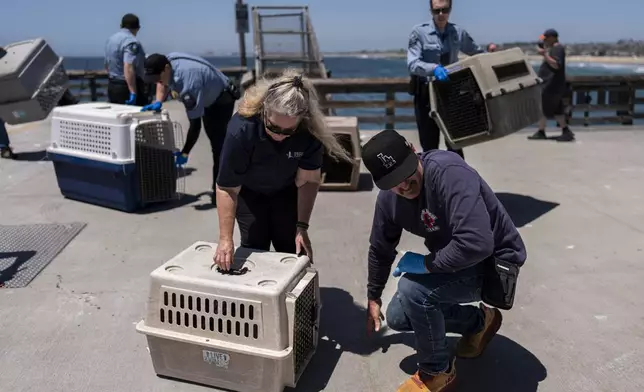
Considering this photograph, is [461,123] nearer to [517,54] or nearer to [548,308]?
[517,54]

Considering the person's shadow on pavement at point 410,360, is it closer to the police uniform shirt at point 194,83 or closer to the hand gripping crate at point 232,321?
the hand gripping crate at point 232,321

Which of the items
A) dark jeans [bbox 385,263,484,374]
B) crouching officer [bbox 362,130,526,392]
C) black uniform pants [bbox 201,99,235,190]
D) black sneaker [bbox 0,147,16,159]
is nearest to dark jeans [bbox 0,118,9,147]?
black sneaker [bbox 0,147,16,159]

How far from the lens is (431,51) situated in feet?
16.9

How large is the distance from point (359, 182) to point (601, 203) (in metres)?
2.28

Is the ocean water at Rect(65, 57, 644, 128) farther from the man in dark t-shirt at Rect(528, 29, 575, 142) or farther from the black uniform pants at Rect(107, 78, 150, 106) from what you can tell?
the black uniform pants at Rect(107, 78, 150, 106)

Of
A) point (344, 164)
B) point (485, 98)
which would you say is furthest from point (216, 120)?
point (485, 98)

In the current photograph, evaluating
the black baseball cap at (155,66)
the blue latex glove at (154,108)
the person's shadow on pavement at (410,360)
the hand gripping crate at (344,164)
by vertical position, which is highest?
the black baseball cap at (155,66)

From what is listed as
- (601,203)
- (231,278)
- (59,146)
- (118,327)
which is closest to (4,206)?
(59,146)

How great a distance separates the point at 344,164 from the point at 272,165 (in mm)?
3224

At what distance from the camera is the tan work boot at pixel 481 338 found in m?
2.98

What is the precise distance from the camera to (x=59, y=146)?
17.7 ft

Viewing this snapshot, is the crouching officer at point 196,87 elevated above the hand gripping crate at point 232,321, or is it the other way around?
the crouching officer at point 196,87

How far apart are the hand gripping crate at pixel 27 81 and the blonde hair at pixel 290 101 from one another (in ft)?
16.4

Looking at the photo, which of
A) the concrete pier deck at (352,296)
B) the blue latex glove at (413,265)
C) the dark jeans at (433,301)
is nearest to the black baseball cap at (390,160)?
the blue latex glove at (413,265)
